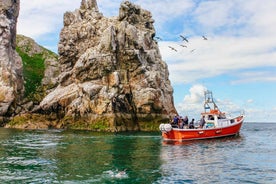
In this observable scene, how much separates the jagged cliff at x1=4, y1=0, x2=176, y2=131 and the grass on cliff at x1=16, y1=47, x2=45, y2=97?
101 ft

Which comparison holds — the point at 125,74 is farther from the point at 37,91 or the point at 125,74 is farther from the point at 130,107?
the point at 37,91

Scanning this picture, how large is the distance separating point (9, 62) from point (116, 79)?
3813 centimetres

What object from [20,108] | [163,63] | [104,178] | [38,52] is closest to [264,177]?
[104,178]

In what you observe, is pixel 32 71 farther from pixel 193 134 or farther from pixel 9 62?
pixel 193 134

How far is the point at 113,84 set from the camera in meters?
83.5

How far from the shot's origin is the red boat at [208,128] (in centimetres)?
5541

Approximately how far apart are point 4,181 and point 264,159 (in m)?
26.2

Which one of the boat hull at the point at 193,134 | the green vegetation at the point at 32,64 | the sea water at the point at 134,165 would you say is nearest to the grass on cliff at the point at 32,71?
the green vegetation at the point at 32,64

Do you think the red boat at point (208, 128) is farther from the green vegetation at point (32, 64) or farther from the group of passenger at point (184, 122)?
the green vegetation at point (32, 64)

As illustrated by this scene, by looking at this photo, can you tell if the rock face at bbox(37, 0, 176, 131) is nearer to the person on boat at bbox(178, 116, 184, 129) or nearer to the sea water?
the person on boat at bbox(178, 116, 184, 129)

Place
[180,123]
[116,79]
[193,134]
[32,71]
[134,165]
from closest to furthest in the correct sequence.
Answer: [134,165] < [193,134] < [180,123] < [116,79] < [32,71]

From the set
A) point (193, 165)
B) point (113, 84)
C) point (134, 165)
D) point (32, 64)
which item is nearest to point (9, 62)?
point (113, 84)

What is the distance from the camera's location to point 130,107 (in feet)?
276

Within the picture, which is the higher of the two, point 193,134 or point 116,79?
point 116,79
